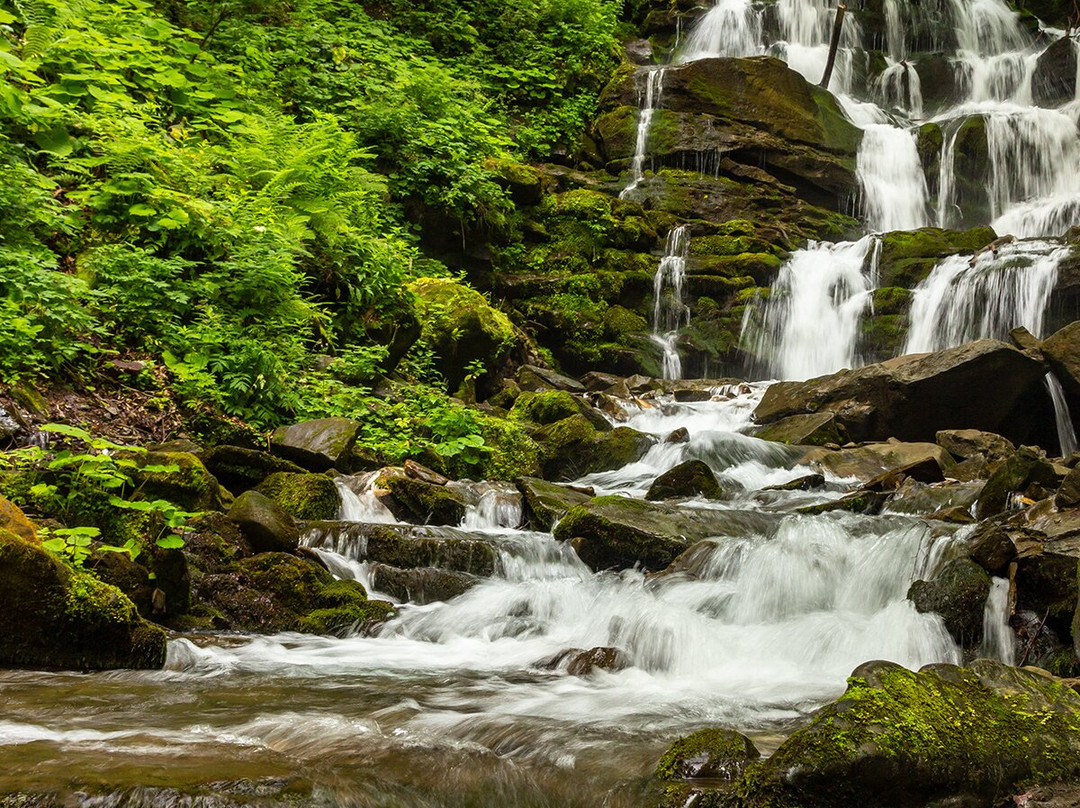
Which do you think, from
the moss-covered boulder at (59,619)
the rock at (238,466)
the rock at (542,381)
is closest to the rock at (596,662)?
the moss-covered boulder at (59,619)

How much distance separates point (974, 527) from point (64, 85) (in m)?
8.68

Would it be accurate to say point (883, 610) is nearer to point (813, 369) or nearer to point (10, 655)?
point (10, 655)

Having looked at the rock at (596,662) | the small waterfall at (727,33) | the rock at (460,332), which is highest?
the small waterfall at (727,33)

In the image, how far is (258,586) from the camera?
5.11 meters

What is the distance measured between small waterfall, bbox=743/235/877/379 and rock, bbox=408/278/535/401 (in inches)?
220

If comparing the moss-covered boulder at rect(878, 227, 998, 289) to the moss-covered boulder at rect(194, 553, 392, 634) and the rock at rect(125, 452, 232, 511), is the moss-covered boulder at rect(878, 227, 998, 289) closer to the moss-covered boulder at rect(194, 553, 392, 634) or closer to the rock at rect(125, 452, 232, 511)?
the moss-covered boulder at rect(194, 553, 392, 634)

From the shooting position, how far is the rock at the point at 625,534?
6.45 metres

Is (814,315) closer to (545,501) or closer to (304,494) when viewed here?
(545,501)

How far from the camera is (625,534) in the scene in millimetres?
6469

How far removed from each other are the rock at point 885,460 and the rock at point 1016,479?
4.96 feet

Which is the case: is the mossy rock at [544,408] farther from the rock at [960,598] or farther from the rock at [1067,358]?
the rock at [1067,358]

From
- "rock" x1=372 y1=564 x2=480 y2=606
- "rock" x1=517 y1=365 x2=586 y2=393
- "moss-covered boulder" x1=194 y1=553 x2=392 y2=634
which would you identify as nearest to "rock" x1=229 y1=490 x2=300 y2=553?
"moss-covered boulder" x1=194 y1=553 x2=392 y2=634

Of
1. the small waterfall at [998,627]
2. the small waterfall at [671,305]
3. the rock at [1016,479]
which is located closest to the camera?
the small waterfall at [998,627]

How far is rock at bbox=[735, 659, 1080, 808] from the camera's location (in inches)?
101
